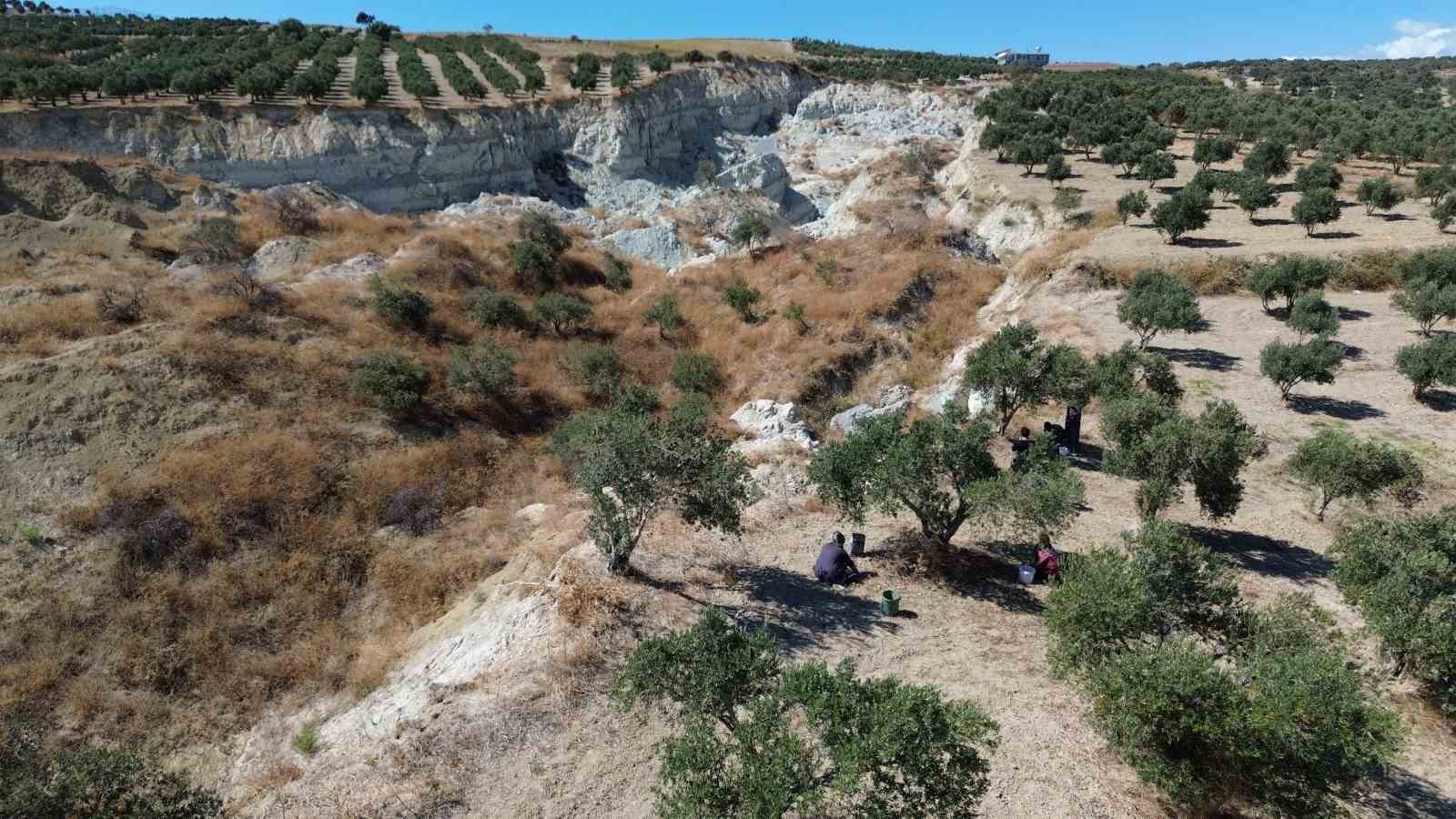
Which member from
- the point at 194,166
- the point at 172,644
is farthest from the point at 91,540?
the point at 194,166

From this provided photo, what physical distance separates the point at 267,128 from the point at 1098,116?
82.4 m

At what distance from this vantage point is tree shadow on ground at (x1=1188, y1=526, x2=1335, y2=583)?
1659cm

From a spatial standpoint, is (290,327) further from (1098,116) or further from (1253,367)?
(1098,116)

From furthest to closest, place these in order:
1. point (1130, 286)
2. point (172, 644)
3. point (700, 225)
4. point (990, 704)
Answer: point (700, 225), point (1130, 286), point (172, 644), point (990, 704)

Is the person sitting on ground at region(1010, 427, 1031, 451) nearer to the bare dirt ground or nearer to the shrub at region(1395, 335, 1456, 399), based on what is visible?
the shrub at region(1395, 335, 1456, 399)

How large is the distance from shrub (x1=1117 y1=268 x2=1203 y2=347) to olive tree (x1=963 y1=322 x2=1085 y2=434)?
7.51m

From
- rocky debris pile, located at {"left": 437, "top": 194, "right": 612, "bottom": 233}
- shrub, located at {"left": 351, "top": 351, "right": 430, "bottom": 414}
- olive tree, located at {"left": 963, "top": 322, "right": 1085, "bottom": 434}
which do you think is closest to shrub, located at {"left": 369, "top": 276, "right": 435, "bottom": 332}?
shrub, located at {"left": 351, "top": 351, "right": 430, "bottom": 414}

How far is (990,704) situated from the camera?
13.3m

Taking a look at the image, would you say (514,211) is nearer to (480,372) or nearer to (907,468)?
(480,372)

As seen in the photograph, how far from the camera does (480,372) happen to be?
2889 centimetres

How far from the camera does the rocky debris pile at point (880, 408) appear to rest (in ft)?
88.7

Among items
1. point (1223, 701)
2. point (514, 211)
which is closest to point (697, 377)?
point (1223, 701)

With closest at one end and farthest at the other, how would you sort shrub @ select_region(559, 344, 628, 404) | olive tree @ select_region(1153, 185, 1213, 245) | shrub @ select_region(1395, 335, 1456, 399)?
shrub @ select_region(1395, 335, 1456, 399) → shrub @ select_region(559, 344, 628, 404) → olive tree @ select_region(1153, 185, 1213, 245)

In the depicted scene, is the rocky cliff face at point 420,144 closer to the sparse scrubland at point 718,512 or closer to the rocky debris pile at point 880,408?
the sparse scrubland at point 718,512
